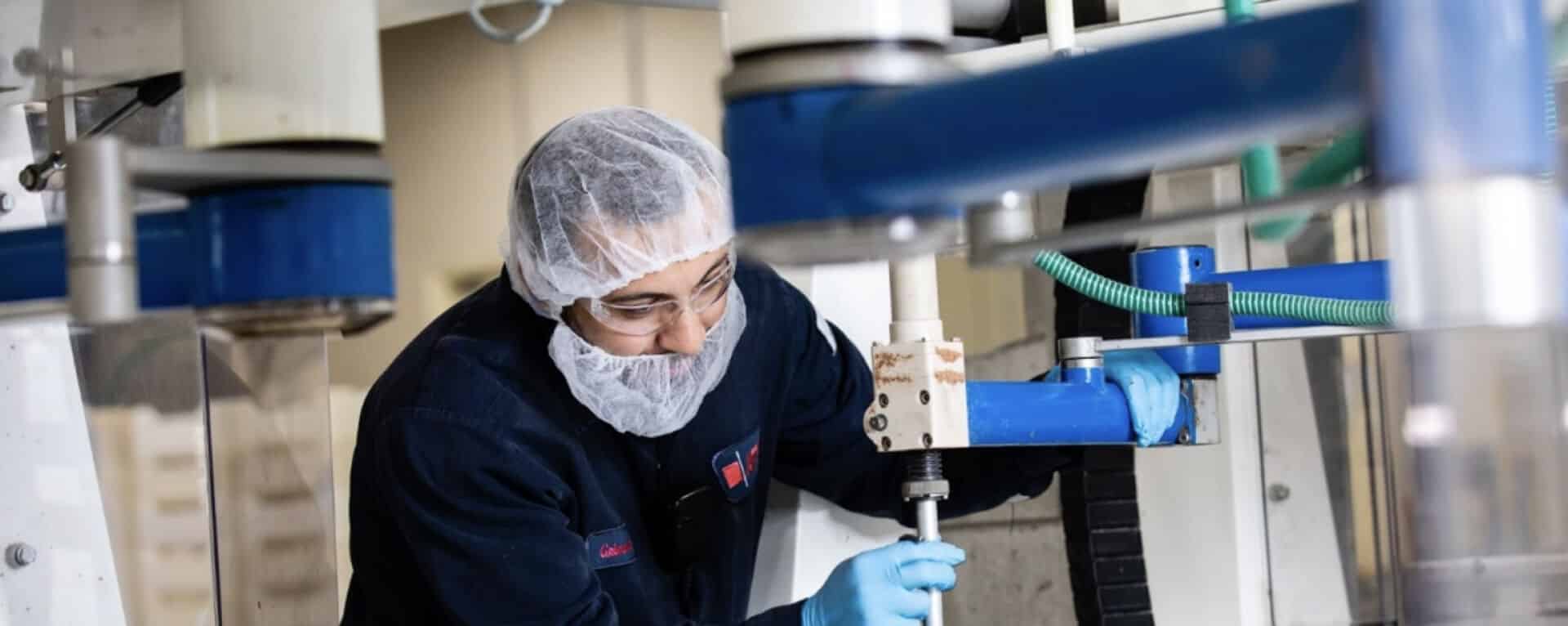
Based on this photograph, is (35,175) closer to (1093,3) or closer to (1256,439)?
(1093,3)

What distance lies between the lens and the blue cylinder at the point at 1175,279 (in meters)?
1.41

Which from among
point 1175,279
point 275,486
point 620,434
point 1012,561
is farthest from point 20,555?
point 1012,561

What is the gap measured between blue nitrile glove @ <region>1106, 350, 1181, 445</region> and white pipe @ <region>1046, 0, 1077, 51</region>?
0.32m

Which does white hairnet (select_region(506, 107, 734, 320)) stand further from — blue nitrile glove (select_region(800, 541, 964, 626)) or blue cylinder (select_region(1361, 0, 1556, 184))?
blue cylinder (select_region(1361, 0, 1556, 184))

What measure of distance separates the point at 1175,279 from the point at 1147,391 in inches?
4.4

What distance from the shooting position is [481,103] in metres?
2.73

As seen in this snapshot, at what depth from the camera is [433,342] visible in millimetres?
1623

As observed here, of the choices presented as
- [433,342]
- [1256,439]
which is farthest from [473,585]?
[1256,439]

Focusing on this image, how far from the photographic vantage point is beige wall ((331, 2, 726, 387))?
2.63 metres

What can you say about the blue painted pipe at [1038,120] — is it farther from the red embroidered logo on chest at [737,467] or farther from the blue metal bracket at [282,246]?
the red embroidered logo on chest at [737,467]

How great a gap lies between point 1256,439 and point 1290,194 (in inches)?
49.3

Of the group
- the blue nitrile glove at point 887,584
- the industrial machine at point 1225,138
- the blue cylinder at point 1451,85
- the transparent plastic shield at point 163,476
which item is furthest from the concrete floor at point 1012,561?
the blue cylinder at point 1451,85

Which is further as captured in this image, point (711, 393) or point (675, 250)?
point (711, 393)

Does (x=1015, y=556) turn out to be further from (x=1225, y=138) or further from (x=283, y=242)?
(x=1225, y=138)
